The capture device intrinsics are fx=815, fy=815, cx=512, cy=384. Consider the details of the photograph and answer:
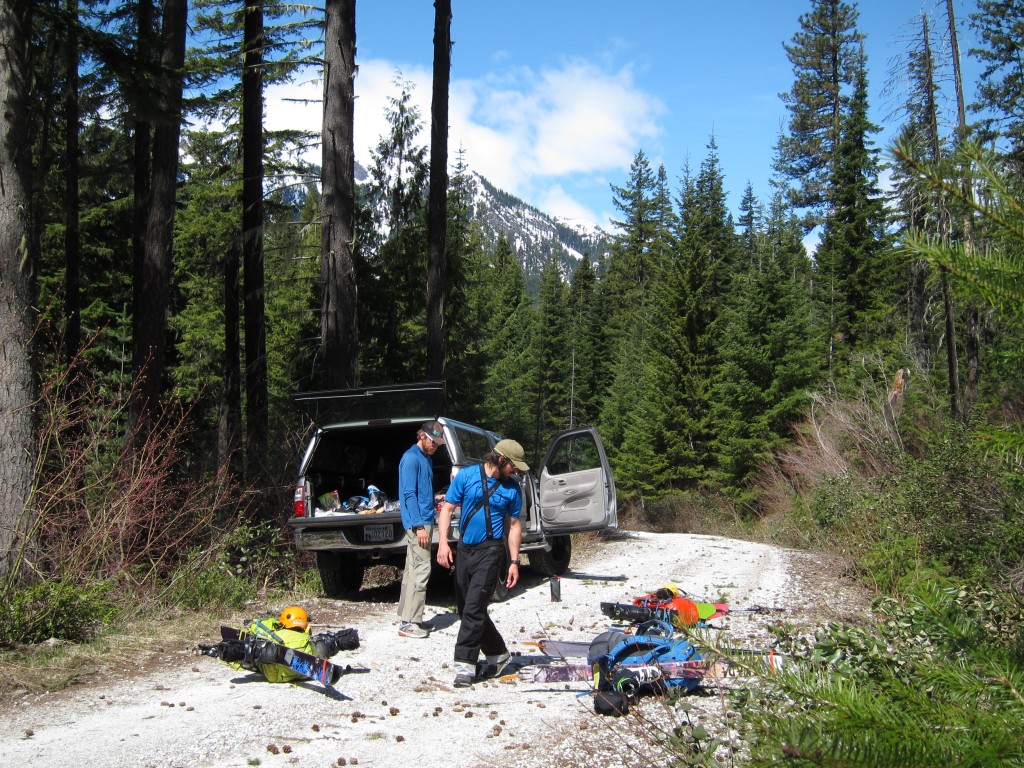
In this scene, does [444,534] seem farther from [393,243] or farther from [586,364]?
[586,364]

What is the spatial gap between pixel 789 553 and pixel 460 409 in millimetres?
16040

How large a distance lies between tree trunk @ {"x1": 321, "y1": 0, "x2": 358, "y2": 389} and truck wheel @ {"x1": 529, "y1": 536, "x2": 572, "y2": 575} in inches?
161

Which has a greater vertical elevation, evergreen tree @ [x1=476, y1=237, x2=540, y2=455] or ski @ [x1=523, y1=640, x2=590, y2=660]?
evergreen tree @ [x1=476, y1=237, x2=540, y2=455]

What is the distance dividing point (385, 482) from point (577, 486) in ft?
8.66

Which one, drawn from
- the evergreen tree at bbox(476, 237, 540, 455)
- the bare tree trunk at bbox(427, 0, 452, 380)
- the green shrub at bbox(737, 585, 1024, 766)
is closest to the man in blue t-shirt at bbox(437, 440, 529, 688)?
the green shrub at bbox(737, 585, 1024, 766)

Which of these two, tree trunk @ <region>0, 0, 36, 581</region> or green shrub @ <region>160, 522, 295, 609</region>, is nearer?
tree trunk @ <region>0, 0, 36, 581</region>

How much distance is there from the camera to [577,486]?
11.2 metres

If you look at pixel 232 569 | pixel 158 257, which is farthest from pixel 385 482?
pixel 158 257

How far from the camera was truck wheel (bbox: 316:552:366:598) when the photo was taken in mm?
9664

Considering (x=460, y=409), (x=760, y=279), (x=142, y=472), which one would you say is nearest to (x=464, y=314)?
(x=460, y=409)

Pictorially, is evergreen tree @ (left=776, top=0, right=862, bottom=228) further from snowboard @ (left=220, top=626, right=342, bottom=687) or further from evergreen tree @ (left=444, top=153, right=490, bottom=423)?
snowboard @ (left=220, top=626, right=342, bottom=687)

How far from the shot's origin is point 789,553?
15.5m

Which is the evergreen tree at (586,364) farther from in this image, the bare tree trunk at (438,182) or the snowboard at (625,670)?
the snowboard at (625,670)

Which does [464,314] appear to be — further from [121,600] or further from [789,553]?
[121,600]
